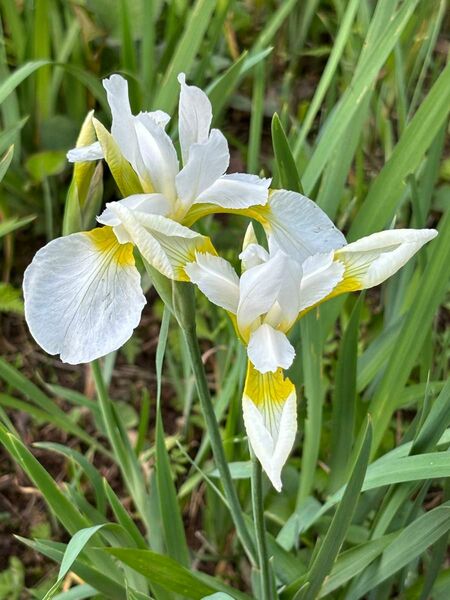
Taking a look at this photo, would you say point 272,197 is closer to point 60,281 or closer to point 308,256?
point 308,256

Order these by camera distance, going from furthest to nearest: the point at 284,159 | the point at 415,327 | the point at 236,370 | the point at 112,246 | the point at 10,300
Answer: the point at 10,300
the point at 236,370
the point at 415,327
the point at 284,159
the point at 112,246

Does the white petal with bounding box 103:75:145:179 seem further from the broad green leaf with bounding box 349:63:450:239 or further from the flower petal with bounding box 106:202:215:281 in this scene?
the broad green leaf with bounding box 349:63:450:239

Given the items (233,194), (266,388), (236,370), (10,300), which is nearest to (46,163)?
(10,300)

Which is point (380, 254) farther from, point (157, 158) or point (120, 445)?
point (120, 445)

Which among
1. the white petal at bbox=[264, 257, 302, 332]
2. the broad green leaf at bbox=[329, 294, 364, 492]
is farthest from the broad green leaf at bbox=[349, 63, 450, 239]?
the white petal at bbox=[264, 257, 302, 332]

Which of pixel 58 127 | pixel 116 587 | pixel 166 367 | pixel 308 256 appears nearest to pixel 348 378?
pixel 308 256

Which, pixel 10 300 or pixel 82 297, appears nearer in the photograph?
pixel 82 297
